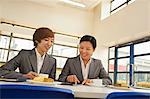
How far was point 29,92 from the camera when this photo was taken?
0.65 m

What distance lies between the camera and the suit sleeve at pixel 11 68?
4.93 feet

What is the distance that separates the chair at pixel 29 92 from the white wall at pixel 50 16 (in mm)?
5357

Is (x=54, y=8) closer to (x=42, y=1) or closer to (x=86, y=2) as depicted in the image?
(x=42, y=1)

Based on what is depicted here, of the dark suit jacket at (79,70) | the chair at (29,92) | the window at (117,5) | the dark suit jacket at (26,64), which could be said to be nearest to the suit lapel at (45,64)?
the dark suit jacket at (26,64)

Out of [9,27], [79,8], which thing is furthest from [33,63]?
[79,8]

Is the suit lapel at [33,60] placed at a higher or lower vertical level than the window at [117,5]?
lower

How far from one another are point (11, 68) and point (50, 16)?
468 cm

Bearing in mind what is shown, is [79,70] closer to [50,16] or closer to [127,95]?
[127,95]

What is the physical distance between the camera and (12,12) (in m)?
5.64

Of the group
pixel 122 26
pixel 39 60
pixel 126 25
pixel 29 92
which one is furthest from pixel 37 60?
pixel 122 26

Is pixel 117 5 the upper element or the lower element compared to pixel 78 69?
upper

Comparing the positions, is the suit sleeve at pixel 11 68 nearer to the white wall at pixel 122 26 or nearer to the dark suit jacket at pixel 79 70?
the dark suit jacket at pixel 79 70

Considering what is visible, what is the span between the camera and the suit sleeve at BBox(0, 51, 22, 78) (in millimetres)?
1504

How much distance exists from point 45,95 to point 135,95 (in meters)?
0.39
